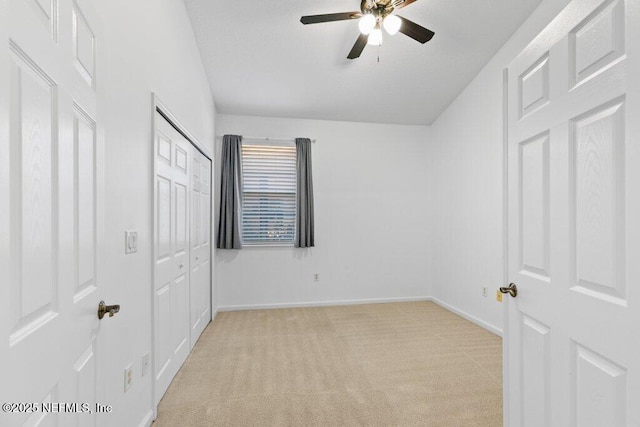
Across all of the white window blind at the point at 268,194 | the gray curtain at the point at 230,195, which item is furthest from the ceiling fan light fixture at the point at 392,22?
the gray curtain at the point at 230,195

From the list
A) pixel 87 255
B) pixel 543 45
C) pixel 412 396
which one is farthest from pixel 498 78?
pixel 87 255

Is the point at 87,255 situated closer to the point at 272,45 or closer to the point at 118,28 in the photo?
the point at 118,28

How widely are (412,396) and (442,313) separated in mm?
2070

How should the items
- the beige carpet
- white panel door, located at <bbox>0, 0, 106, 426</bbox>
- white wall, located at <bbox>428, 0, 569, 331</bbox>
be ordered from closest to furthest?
white panel door, located at <bbox>0, 0, 106, 426</bbox>
the beige carpet
white wall, located at <bbox>428, 0, 569, 331</bbox>

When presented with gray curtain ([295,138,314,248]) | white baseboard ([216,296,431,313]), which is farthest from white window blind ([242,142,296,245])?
white baseboard ([216,296,431,313])

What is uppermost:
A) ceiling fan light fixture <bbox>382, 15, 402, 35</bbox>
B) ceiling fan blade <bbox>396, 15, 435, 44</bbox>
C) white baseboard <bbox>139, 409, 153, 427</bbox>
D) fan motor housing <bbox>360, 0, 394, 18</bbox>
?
fan motor housing <bbox>360, 0, 394, 18</bbox>

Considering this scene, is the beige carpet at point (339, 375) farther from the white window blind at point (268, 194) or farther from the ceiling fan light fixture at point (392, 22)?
the ceiling fan light fixture at point (392, 22)

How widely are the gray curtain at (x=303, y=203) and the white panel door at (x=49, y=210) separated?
300cm

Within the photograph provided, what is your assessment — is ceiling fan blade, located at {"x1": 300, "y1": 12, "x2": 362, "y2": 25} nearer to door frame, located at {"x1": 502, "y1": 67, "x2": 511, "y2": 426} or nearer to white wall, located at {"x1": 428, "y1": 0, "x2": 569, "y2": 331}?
door frame, located at {"x1": 502, "y1": 67, "x2": 511, "y2": 426}

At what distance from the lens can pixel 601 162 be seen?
3.16 ft

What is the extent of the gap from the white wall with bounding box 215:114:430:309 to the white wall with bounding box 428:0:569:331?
30cm

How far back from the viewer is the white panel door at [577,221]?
34.5 inches

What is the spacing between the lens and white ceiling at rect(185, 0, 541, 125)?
256 cm

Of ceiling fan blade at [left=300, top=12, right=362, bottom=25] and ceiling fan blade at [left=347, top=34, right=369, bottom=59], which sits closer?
ceiling fan blade at [left=300, top=12, right=362, bottom=25]
